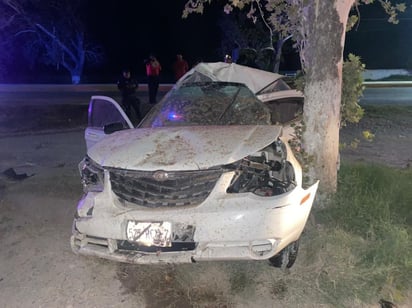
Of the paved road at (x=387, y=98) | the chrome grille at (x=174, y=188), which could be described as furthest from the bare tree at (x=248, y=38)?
the chrome grille at (x=174, y=188)

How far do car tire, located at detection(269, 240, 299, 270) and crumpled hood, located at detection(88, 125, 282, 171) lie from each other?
87 centimetres

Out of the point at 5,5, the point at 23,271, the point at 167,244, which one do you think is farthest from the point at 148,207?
the point at 5,5

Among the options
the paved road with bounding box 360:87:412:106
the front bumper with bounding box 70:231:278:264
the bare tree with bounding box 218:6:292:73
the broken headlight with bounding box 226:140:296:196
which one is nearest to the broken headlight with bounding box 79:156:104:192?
the front bumper with bounding box 70:231:278:264

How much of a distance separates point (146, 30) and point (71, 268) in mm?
33477

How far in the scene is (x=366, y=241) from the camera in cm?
402

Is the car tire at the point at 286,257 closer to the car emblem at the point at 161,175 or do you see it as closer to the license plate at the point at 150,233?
the license plate at the point at 150,233

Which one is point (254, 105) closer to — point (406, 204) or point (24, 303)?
point (406, 204)

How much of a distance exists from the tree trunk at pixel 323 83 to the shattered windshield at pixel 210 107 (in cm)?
54

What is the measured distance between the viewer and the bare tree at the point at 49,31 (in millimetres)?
25812

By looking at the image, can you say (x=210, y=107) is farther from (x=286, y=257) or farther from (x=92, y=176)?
(x=286, y=257)

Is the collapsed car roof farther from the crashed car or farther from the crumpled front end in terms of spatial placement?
the crumpled front end

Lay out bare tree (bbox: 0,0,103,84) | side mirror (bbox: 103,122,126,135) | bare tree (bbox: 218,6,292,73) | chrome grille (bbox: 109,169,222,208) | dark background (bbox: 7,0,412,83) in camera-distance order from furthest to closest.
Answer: dark background (bbox: 7,0,412,83)
bare tree (bbox: 0,0,103,84)
bare tree (bbox: 218,6,292,73)
side mirror (bbox: 103,122,126,135)
chrome grille (bbox: 109,169,222,208)

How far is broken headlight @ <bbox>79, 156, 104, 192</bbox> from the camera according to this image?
12.1 ft

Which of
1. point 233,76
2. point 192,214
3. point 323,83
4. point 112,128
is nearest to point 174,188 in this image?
point 192,214
